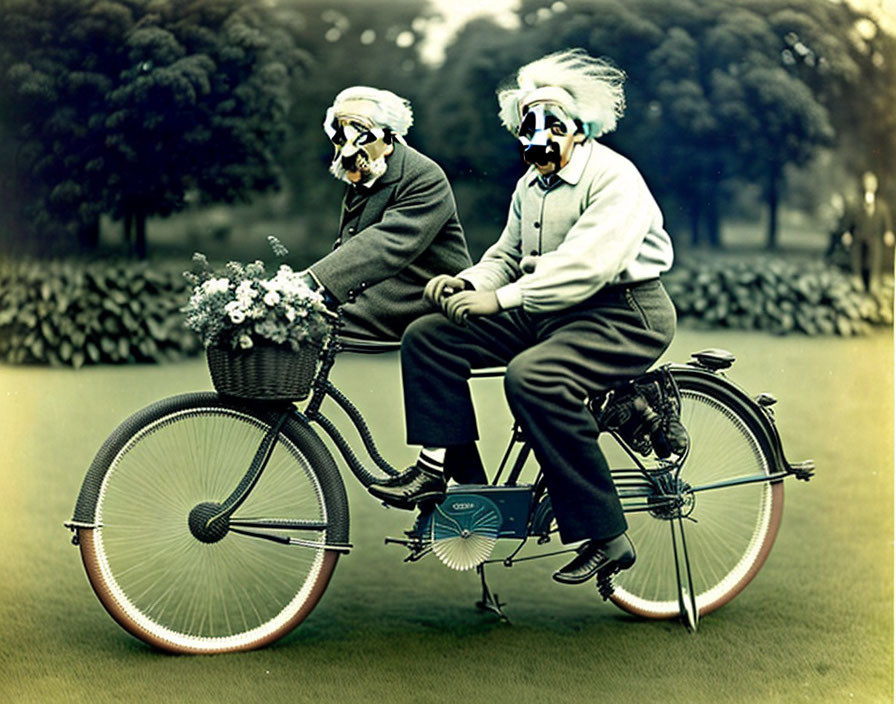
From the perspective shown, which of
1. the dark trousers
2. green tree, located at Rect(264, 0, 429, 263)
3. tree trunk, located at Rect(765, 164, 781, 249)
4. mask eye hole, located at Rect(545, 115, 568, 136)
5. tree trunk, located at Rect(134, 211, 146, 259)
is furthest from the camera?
tree trunk, located at Rect(765, 164, 781, 249)

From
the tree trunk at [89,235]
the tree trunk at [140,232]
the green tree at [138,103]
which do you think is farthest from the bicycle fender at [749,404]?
the tree trunk at [89,235]

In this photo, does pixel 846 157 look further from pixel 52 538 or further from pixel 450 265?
pixel 52 538

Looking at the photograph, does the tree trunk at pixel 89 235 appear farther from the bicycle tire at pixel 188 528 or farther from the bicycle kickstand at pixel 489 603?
the bicycle kickstand at pixel 489 603

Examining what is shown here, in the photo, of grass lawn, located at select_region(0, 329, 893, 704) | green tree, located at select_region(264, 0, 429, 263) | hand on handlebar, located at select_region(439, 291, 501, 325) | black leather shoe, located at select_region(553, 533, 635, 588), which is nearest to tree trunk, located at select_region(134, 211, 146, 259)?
grass lawn, located at select_region(0, 329, 893, 704)

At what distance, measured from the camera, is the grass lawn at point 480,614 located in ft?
14.2

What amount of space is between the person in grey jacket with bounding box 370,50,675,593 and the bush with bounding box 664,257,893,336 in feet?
2.73

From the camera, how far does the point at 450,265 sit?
4535 millimetres

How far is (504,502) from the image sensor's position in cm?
445

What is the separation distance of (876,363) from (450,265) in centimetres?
209

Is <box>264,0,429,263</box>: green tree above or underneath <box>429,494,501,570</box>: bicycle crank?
above

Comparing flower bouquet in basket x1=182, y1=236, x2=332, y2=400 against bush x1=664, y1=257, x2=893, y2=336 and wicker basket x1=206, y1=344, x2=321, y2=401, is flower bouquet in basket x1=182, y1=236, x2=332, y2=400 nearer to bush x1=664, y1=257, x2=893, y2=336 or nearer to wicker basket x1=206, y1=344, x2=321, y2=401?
wicker basket x1=206, y1=344, x2=321, y2=401

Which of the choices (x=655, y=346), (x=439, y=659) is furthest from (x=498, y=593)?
(x=655, y=346)

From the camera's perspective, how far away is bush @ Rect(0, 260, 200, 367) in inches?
193

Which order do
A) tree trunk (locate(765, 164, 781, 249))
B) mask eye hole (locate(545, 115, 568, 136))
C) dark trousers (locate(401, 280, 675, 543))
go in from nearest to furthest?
dark trousers (locate(401, 280, 675, 543)) → mask eye hole (locate(545, 115, 568, 136)) → tree trunk (locate(765, 164, 781, 249))
